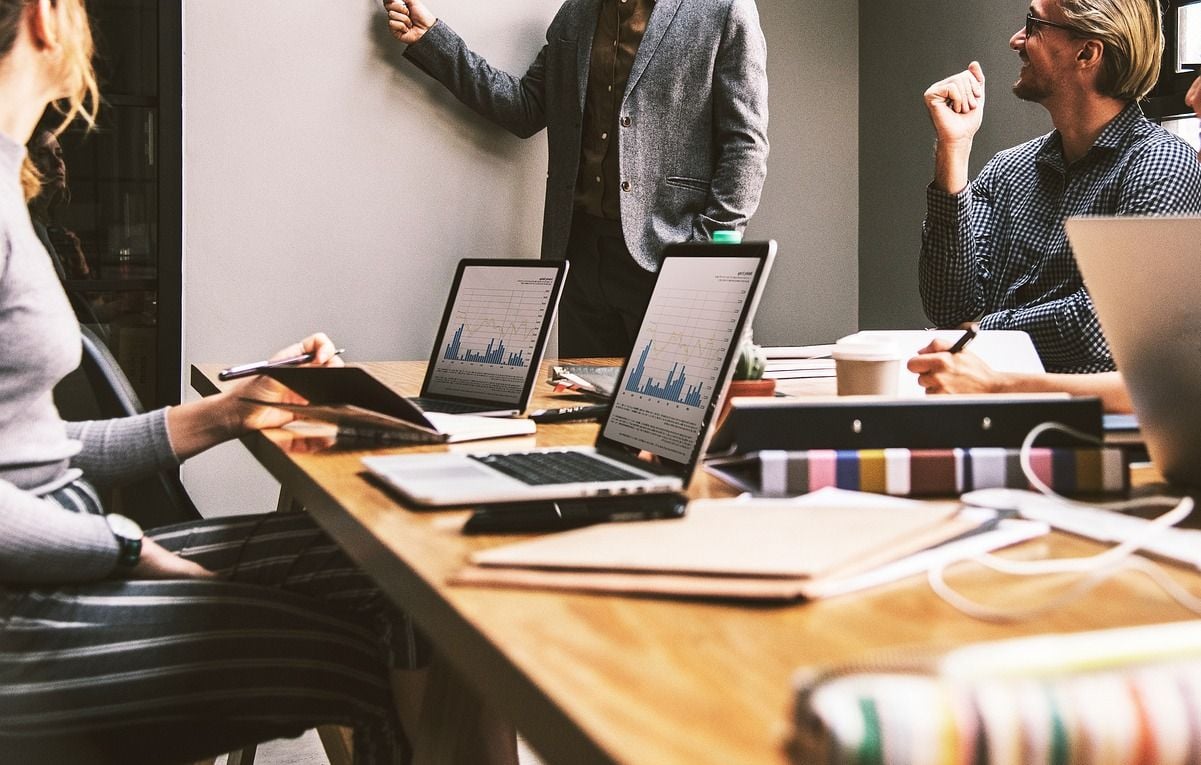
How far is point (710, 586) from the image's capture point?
1.96 feet

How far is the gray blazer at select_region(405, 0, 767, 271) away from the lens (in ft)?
9.68

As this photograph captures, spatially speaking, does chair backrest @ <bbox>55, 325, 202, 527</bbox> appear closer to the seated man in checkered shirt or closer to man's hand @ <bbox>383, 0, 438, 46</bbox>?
the seated man in checkered shirt

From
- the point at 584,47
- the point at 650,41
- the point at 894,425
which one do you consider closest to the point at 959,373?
the point at 894,425

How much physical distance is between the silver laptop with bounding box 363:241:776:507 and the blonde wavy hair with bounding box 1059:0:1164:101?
5.32ft

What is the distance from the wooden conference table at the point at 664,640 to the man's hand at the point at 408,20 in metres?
2.59

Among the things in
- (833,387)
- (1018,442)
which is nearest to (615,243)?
(833,387)

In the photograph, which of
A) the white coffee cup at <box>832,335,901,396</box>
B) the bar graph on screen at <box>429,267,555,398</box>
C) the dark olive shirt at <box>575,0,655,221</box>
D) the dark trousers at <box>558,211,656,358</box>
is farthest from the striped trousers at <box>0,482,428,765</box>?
the dark olive shirt at <box>575,0,655,221</box>

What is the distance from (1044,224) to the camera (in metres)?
2.32

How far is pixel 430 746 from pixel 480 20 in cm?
275

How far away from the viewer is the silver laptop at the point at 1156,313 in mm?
811

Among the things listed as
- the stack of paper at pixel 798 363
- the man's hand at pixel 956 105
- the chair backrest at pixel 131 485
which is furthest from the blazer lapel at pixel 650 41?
the chair backrest at pixel 131 485

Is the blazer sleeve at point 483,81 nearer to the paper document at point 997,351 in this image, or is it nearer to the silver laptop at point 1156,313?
the paper document at point 997,351

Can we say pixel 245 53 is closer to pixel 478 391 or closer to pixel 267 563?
pixel 478 391

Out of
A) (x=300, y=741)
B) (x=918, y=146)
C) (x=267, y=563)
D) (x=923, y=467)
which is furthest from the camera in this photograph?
(x=918, y=146)
